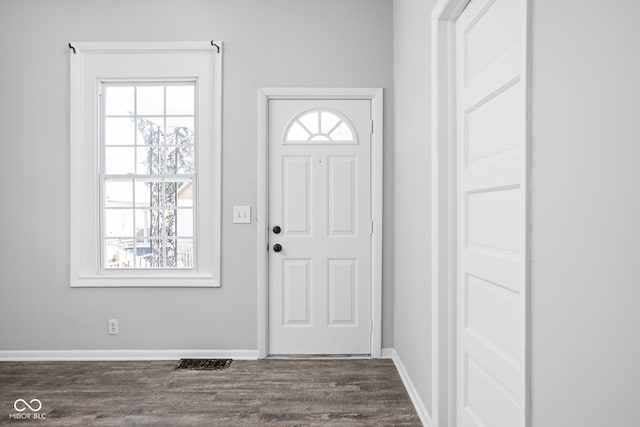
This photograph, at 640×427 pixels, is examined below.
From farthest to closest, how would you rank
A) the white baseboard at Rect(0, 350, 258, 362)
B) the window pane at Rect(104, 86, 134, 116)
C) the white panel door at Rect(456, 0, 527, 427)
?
the window pane at Rect(104, 86, 134, 116), the white baseboard at Rect(0, 350, 258, 362), the white panel door at Rect(456, 0, 527, 427)

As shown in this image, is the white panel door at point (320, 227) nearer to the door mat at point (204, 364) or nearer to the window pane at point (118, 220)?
the door mat at point (204, 364)

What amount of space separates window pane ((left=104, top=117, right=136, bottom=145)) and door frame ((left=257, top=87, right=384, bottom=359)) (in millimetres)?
1032

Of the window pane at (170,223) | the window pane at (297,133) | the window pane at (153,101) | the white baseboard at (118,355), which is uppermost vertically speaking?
the window pane at (153,101)

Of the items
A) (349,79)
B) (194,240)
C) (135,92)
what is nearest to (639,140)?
(349,79)

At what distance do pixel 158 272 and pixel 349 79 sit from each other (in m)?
2.11

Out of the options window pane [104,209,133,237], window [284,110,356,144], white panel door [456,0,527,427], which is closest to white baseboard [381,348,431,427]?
white panel door [456,0,527,427]

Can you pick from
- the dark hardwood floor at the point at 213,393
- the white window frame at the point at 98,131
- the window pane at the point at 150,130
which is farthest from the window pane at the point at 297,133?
the dark hardwood floor at the point at 213,393

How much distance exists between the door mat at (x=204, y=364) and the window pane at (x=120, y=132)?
174 centimetres

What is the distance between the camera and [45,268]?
11.1ft

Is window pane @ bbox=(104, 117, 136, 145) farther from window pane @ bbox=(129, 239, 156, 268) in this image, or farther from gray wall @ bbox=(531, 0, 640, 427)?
gray wall @ bbox=(531, 0, 640, 427)

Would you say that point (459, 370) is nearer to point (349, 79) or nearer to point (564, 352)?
point (564, 352)

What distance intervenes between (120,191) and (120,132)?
467 mm

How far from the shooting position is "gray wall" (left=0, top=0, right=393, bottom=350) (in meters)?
3.37

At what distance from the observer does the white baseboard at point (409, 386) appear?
2312 mm
